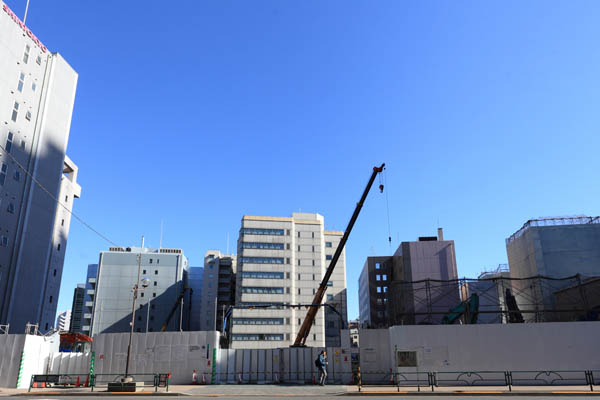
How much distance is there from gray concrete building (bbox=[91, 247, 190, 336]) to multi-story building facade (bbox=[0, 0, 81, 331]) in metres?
57.2

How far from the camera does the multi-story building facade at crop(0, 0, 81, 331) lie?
176 ft

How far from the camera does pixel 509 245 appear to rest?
63562 millimetres

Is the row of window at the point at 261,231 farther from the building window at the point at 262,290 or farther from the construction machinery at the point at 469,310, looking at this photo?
the construction machinery at the point at 469,310

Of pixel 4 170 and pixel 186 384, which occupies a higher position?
pixel 4 170

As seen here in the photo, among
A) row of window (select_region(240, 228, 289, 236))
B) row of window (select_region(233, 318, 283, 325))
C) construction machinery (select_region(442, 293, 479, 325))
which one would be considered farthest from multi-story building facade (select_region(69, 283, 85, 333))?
construction machinery (select_region(442, 293, 479, 325))

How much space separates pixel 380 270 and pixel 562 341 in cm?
7898

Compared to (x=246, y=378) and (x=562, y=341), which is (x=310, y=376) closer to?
(x=246, y=378)

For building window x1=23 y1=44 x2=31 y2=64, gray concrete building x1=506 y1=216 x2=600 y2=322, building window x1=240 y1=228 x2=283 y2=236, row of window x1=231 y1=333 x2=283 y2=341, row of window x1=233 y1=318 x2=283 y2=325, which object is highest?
building window x1=23 y1=44 x2=31 y2=64

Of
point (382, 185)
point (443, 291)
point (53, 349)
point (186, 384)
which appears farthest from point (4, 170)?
point (443, 291)

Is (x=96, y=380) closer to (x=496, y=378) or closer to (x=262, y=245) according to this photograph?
(x=496, y=378)

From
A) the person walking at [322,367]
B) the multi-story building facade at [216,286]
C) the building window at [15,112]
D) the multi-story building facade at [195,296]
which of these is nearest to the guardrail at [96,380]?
the person walking at [322,367]

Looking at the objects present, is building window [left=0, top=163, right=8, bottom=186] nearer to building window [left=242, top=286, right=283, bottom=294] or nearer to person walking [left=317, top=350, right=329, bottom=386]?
person walking [left=317, top=350, right=329, bottom=386]

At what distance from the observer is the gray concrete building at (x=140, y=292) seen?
4823 inches

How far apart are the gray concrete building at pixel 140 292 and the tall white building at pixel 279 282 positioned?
117 ft
